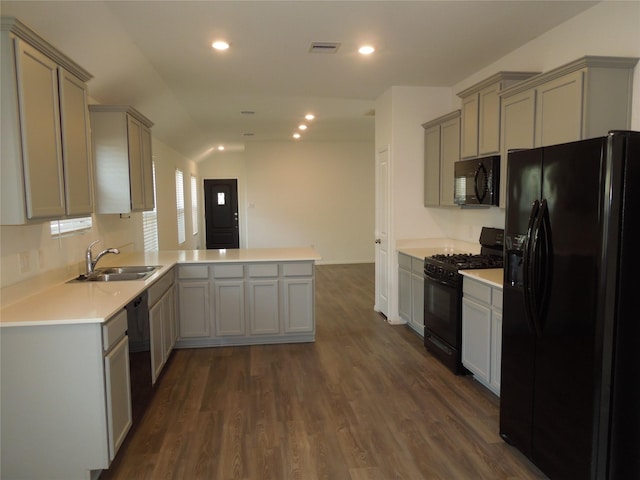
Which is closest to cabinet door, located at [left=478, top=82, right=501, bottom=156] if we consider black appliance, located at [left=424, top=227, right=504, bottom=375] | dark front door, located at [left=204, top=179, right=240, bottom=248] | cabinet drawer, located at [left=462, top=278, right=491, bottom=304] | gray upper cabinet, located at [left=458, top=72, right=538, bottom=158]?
gray upper cabinet, located at [left=458, top=72, right=538, bottom=158]

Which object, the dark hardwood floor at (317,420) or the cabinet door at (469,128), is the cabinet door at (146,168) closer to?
the dark hardwood floor at (317,420)

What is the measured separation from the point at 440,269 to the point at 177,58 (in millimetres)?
3047

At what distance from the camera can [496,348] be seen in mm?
3105

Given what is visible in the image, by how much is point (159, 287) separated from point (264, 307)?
3.92ft

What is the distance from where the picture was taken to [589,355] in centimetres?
200

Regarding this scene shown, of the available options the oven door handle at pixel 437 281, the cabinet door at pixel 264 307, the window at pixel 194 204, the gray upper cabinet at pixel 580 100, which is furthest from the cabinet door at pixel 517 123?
the window at pixel 194 204

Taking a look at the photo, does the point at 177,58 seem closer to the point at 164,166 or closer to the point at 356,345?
the point at 356,345

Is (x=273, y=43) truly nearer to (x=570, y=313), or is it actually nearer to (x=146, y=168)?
(x=146, y=168)

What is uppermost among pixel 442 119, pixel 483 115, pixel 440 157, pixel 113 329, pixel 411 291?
pixel 442 119

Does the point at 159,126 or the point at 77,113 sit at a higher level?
the point at 159,126

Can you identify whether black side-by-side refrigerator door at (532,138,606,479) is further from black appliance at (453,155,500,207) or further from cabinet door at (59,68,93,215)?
cabinet door at (59,68,93,215)

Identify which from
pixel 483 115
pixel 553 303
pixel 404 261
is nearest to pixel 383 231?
pixel 404 261

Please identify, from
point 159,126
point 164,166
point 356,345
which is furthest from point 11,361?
point 164,166

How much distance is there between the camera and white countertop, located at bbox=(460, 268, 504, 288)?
307 cm
